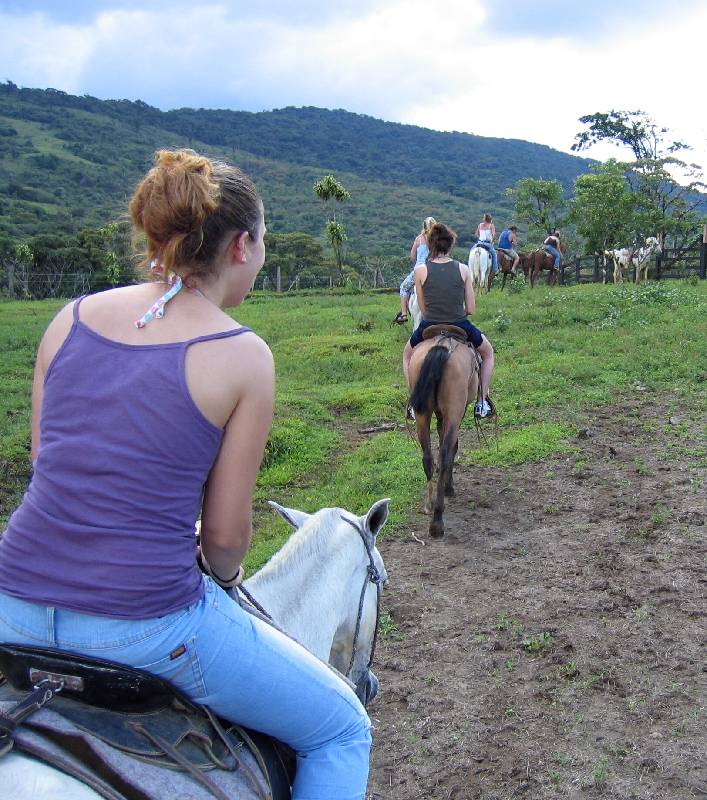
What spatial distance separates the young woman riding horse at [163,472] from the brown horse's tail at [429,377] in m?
4.72

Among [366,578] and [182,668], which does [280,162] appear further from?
[182,668]

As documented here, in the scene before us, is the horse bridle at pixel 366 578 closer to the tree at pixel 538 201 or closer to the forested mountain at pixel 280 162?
the forested mountain at pixel 280 162

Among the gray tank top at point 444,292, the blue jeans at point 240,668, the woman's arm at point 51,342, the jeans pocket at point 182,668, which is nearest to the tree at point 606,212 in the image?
the gray tank top at point 444,292

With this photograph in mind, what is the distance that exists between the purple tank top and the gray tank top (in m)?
5.22

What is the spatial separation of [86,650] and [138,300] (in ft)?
2.42

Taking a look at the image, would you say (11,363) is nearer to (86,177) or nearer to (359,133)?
(86,177)

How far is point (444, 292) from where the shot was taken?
6684 mm

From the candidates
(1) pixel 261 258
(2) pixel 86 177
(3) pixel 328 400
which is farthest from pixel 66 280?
(2) pixel 86 177

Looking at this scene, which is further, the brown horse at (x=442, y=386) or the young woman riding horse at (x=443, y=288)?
the young woman riding horse at (x=443, y=288)

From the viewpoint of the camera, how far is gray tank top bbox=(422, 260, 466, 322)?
665 cm

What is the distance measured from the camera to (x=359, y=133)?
163 metres

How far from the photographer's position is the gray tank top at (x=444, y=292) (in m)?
6.65

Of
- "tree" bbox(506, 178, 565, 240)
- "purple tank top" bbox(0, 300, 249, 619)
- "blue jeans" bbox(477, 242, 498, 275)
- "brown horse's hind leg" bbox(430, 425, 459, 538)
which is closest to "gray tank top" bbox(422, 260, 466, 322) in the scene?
"brown horse's hind leg" bbox(430, 425, 459, 538)

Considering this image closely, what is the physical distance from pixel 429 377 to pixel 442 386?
0.14 m
